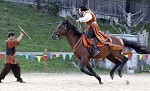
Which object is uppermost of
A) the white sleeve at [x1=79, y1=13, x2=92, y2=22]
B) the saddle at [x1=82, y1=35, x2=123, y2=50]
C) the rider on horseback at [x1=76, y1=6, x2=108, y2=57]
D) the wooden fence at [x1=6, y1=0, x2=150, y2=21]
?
the white sleeve at [x1=79, y1=13, x2=92, y2=22]

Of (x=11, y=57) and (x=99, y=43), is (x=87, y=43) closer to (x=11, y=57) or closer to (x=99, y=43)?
(x=99, y=43)

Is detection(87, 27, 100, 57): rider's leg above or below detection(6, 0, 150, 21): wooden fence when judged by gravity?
above

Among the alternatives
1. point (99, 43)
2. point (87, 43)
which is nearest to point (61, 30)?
point (87, 43)

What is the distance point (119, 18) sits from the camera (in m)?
32.8

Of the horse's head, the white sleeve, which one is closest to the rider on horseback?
the white sleeve

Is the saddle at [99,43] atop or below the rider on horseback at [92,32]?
below

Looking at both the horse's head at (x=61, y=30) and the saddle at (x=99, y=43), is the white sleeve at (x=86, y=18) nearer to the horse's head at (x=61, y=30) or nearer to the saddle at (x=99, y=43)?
the saddle at (x=99, y=43)

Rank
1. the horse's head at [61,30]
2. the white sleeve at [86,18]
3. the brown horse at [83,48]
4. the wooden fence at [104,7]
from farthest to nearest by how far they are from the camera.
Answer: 1. the wooden fence at [104,7]
2. the horse's head at [61,30]
3. the brown horse at [83,48]
4. the white sleeve at [86,18]

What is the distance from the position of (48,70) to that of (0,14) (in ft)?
29.4

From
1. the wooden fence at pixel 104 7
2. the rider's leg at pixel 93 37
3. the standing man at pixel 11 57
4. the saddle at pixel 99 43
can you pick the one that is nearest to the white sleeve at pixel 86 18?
the rider's leg at pixel 93 37

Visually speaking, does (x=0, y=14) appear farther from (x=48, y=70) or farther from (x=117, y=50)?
(x=117, y=50)

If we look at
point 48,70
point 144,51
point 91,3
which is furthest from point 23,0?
point 144,51

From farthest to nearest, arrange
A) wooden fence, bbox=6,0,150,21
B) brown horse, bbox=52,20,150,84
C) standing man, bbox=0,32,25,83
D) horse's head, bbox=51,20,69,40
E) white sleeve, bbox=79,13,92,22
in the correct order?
wooden fence, bbox=6,0,150,21 → horse's head, bbox=51,20,69,40 → standing man, bbox=0,32,25,83 → brown horse, bbox=52,20,150,84 → white sleeve, bbox=79,13,92,22

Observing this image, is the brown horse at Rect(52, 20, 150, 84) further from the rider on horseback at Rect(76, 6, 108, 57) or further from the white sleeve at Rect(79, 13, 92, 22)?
the white sleeve at Rect(79, 13, 92, 22)
